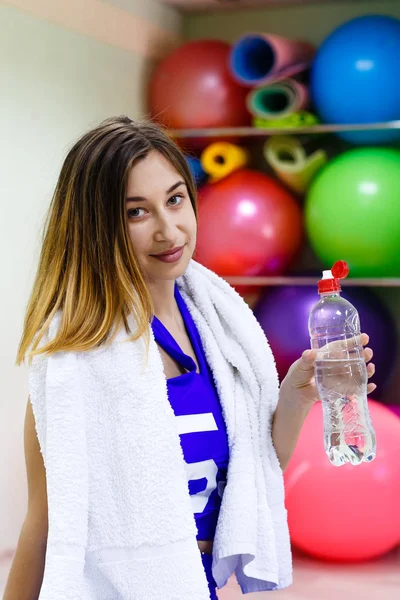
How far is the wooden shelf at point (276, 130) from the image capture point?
11.5ft

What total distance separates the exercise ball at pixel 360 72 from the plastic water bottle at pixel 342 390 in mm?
1731

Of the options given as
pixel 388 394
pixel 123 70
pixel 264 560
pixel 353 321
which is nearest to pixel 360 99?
pixel 123 70

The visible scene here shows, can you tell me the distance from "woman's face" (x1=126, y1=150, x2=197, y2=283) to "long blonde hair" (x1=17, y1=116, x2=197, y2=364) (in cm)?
2

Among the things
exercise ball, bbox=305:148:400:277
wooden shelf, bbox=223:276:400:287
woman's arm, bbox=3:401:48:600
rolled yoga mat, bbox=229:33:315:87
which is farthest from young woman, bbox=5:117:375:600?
rolled yoga mat, bbox=229:33:315:87

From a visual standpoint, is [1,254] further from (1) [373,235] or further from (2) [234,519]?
(2) [234,519]

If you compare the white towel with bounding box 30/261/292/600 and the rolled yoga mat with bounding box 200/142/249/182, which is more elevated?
the rolled yoga mat with bounding box 200/142/249/182

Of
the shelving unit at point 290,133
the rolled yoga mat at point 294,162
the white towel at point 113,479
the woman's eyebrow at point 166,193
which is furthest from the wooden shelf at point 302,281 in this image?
the white towel at point 113,479

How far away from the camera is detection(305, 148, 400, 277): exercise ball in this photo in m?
3.30

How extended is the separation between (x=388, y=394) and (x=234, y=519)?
8.93 ft

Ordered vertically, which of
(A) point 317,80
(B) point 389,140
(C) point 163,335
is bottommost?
(C) point 163,335

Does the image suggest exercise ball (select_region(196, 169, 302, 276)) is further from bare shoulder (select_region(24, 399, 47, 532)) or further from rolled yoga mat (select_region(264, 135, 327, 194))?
bare shoulder (select_region(24, 399, 47, 532))

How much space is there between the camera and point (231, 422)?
59.7 inches

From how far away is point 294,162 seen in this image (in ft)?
12.2

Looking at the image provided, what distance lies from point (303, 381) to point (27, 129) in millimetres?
1978
